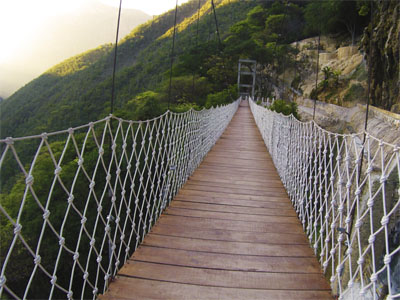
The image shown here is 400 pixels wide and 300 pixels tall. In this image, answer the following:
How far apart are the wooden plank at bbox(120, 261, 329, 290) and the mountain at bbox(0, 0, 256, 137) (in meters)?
19.9

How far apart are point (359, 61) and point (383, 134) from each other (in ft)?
27.0

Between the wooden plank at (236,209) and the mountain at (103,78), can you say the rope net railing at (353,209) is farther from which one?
the mountain at (103,78)

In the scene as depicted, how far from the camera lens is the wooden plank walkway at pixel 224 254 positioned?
1.11 metres

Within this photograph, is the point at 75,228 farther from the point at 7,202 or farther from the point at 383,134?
the point at 383,134

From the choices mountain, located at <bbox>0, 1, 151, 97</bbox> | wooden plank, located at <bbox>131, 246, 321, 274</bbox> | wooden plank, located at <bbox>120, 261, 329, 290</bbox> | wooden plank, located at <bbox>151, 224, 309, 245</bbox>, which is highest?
mountain, located at <bbox>0, 1, 151, 97</bbox>

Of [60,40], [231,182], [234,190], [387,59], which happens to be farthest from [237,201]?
[60,40]

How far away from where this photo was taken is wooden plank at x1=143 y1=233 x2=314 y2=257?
1.38 m

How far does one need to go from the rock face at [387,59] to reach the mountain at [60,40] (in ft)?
170

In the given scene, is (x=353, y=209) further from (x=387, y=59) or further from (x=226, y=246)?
(x=387, y=59)

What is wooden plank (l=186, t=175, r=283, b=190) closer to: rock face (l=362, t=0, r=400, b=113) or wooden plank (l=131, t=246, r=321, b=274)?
wooden plank (l=131, t=246, r=321, b=274)

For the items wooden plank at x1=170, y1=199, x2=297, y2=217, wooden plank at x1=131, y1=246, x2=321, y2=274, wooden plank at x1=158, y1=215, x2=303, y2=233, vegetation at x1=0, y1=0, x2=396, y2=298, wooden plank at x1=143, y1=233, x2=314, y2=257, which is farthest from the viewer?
vegetation at x1=0, y1=0, x2=396, y2=298

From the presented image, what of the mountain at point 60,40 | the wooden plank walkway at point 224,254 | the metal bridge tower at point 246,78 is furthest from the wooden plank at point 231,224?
the mountain at point 60,40

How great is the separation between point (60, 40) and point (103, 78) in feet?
135

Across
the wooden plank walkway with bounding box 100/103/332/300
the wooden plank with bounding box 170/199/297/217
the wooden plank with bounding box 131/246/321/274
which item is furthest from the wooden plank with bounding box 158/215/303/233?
the wooden plank with bounding box 131/246/321/274
